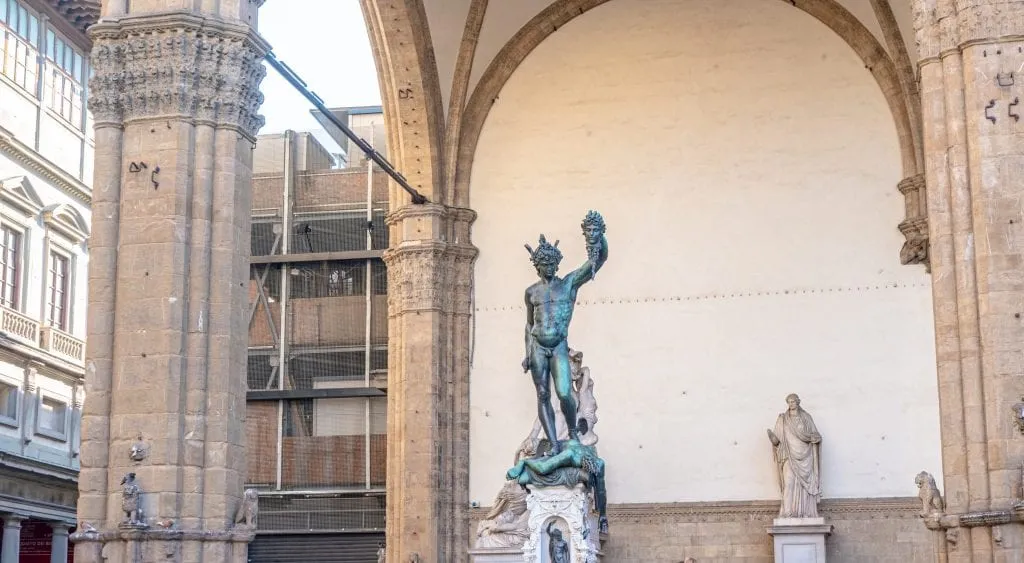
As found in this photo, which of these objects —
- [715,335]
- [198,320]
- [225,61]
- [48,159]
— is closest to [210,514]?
[198,320]

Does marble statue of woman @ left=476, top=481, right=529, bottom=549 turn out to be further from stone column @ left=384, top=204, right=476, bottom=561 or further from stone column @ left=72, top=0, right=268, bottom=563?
stone column @ left=72, top=0, right=268, bottom=563

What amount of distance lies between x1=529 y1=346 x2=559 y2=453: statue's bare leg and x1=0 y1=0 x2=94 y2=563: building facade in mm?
16087

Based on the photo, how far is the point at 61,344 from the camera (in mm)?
29828

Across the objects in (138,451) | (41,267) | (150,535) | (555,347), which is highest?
(41,267)

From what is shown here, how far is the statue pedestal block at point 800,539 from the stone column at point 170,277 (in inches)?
390

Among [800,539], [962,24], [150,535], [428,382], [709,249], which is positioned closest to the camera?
[150,535]

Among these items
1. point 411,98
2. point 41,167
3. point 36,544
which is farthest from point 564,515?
point 36,544

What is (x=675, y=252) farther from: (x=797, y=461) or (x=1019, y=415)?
(x=1019, y=415)

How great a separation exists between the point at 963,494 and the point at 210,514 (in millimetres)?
6970

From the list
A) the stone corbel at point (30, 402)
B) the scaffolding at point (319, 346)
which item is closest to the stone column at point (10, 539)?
the stone corbel at point (30, 402)

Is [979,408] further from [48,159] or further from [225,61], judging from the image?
[48,159]

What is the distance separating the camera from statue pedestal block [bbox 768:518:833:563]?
2222 centimetres

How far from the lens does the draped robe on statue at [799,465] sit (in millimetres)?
22500

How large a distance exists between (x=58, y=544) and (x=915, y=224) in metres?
17.0
